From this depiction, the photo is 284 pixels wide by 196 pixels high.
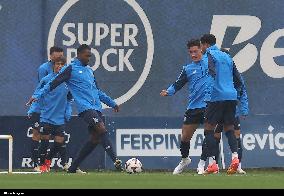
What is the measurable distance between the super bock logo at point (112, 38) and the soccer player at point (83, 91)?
2781 mm

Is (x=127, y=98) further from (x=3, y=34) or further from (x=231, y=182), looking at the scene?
(x=231, y=182)

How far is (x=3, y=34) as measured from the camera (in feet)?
56.8

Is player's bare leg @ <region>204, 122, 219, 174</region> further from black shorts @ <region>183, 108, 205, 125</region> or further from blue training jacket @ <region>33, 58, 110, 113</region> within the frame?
blue training jacket @ <region>33, 58, 110, 113</region>

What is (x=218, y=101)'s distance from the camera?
1423 centimetres

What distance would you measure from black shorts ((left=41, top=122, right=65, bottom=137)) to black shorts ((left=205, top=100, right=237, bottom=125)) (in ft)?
9.32

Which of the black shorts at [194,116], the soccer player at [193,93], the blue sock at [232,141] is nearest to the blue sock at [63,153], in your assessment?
the soccer player at [193,93]

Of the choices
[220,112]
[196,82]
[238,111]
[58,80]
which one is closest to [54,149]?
[58,80]

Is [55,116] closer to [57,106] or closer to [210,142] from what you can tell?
[57,106]

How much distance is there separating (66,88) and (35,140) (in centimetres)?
107

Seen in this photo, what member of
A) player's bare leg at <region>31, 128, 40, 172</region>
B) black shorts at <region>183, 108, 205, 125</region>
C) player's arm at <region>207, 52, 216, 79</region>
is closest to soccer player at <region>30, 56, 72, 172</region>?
player's bare leg at <region>31, 128, 40, 172</region>

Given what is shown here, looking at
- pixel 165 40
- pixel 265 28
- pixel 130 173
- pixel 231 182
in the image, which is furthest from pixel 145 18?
pixel 231 182

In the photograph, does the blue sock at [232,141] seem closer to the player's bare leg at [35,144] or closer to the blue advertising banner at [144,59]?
the blue advertising banner at [144,59]

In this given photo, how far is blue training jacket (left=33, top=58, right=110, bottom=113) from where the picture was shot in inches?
575

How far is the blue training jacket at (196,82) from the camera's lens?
15.1m
